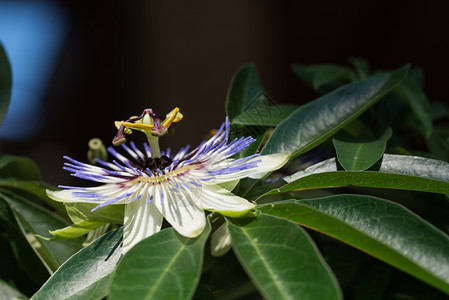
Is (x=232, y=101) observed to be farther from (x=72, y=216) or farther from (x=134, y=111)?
(x=134, y=111)

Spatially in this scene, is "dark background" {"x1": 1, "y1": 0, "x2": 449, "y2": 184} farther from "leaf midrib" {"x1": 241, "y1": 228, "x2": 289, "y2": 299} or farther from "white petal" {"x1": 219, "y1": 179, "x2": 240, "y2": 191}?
"leaf midrib" {"x1": 241, "y1": 228, "x2": 289, "y2": 299}

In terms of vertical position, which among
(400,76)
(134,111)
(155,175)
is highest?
(155,175)

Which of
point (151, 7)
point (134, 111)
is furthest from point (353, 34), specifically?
point (134, 111)

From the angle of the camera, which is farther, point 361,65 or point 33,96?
point 33,96

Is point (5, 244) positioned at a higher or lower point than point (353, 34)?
higher

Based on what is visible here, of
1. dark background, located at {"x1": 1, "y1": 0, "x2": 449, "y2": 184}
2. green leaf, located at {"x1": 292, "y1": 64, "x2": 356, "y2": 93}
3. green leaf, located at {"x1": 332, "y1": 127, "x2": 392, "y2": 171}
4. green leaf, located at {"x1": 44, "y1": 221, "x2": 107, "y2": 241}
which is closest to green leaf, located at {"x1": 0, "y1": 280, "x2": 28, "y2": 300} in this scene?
green leaf, located at {"x1": 44, "y1": 221, "x2": 107, "y2": 241}

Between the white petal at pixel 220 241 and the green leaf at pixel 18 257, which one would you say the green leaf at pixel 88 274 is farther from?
the green leaf at pixel 18 257
